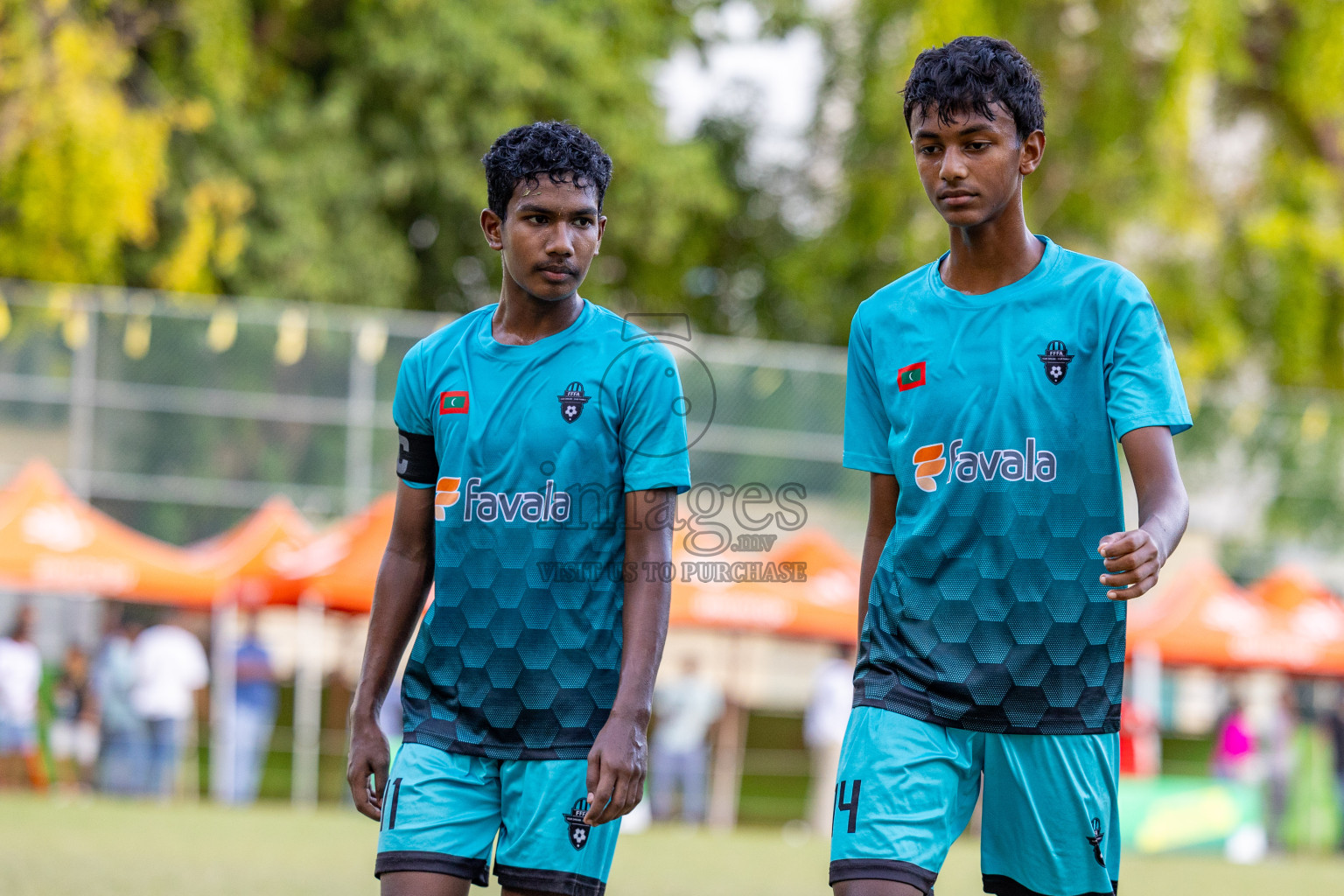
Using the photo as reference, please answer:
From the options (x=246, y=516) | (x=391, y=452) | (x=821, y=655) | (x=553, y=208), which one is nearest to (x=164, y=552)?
(x=246, y=516)

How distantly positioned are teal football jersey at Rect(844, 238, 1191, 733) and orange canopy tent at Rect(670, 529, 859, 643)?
38.4 feet

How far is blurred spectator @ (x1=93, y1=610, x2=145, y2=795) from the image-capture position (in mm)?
15609

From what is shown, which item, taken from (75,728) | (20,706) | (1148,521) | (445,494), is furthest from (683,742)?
(1148,521)

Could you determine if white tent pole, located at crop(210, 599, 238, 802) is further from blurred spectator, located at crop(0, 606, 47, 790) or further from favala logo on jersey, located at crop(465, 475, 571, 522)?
favala logo on jersey, located at crop(465, 475, 571, 522)

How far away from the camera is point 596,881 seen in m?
3.65

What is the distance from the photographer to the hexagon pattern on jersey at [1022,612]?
3.42m

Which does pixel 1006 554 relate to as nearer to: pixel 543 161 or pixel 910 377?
pixel 910 377

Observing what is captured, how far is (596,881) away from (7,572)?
12.3m

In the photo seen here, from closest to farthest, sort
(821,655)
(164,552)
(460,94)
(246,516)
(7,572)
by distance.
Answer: (7,572) → (164,552) → (246,516) → (821,655) → (460,94)

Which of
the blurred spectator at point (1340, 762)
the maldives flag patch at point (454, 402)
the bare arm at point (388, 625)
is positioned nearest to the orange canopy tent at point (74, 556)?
the bare arm at point (388, 625)

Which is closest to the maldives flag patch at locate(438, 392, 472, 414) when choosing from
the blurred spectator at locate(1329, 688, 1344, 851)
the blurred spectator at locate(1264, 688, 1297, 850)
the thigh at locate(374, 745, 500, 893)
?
the thigh at locate(374, 745, 500, 893)

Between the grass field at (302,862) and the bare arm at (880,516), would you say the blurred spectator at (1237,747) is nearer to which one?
the grass field at (302,862)

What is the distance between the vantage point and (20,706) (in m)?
15.3

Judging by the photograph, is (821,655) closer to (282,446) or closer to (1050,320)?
(282,446)
